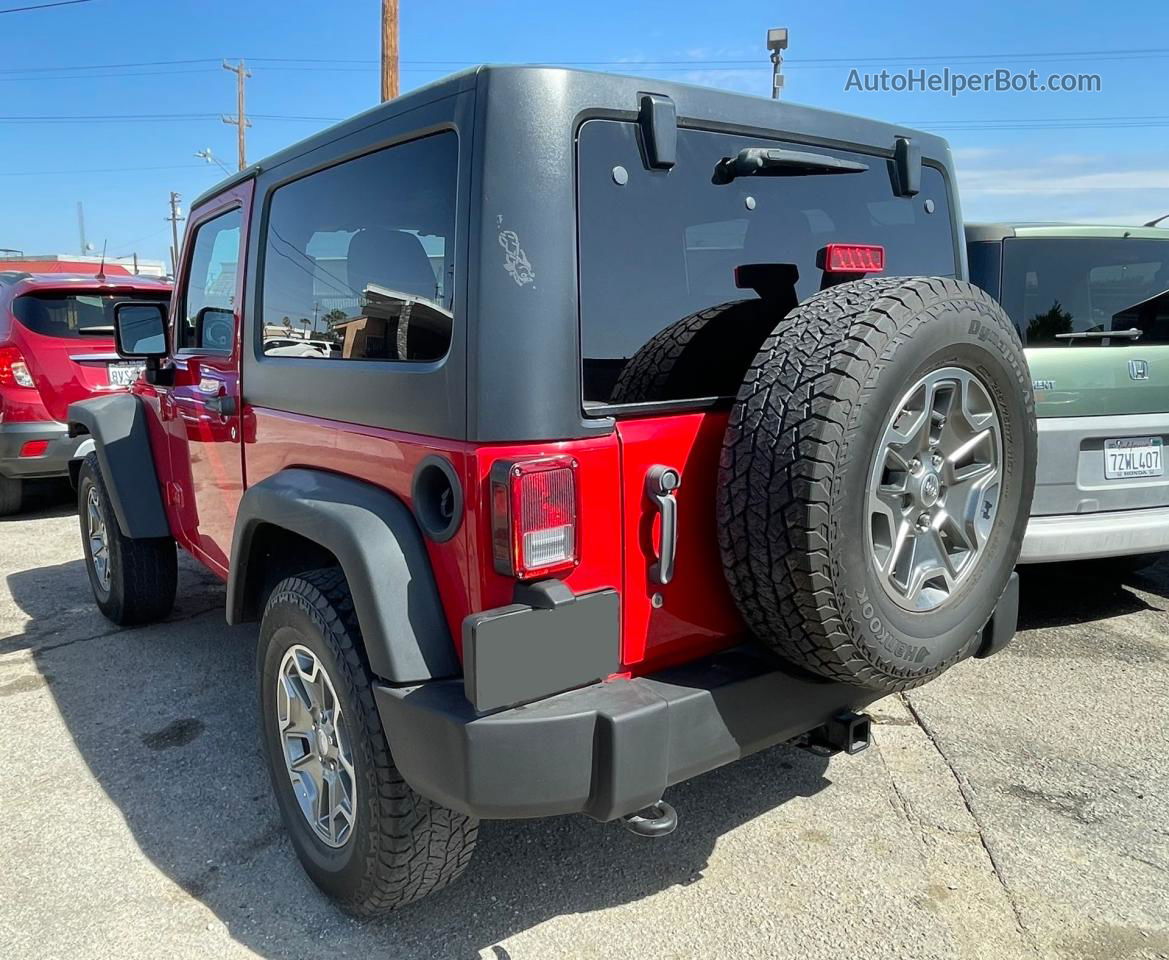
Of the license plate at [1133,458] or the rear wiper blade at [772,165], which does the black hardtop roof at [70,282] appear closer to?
the rear wiper blade at [772,165]

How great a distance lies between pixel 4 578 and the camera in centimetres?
551

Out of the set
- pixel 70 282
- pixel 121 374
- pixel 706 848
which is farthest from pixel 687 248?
pixel 70 282

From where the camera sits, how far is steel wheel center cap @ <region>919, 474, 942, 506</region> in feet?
7.08

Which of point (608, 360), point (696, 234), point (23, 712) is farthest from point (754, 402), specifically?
point (23, 712)

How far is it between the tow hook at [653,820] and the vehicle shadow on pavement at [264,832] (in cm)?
50

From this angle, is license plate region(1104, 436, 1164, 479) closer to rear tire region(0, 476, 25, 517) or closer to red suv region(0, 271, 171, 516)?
red suv region(0, 271, 171, 516)

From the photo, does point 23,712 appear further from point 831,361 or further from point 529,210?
point 831,361

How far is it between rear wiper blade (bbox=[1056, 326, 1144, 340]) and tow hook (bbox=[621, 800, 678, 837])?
297cm

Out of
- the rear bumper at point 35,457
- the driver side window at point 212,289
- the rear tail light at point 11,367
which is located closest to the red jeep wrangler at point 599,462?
the driver side window at point 212,289

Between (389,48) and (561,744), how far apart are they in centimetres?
1139

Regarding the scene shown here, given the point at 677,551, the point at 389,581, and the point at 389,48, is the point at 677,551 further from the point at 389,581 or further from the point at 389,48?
the point at 389,48

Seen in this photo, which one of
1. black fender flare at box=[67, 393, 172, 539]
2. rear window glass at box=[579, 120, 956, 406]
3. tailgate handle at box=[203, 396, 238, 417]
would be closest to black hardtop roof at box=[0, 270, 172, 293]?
black fender flare at box=[67, 393, 172, 539]

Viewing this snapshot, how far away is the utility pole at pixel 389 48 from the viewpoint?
36.6 ft

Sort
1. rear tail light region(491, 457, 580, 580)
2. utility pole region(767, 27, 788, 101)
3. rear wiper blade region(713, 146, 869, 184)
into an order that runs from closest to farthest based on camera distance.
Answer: rear tail light region(491, 457, 580, 580)
rear wiper blade region(713, 146, 869, 184)
utility pole region(767, 27, 788, 101)
